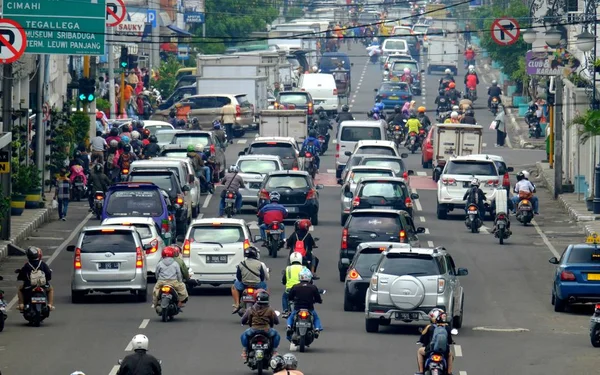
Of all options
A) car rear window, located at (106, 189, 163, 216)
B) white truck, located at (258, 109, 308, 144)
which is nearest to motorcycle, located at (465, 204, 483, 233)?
car rear window, located at (106, 189, 163, 216)

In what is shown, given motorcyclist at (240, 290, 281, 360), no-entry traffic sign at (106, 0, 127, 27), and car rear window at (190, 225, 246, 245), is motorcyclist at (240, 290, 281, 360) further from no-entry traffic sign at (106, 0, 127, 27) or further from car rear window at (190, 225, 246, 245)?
no-entry traffic sign at (106, 0, 127, 27)

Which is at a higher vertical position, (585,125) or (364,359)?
(585,125)

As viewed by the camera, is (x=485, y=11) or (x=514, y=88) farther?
(x=485, y=11)

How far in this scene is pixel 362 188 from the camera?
148 ft

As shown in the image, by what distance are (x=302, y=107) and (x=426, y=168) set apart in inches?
526

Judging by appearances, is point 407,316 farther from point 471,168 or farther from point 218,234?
point 471,168

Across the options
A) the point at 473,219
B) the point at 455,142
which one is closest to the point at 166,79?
the point at 455,142

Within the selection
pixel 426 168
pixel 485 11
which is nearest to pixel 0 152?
pixel 426 168

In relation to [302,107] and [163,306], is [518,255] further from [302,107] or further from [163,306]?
[302,107]

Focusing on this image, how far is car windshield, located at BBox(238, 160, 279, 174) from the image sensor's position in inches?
1962

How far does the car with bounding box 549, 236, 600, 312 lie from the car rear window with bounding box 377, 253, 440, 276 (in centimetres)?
418

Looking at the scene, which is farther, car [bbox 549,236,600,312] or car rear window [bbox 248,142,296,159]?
car rear window [bbox 248,142,296,159]

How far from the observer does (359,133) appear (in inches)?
2351

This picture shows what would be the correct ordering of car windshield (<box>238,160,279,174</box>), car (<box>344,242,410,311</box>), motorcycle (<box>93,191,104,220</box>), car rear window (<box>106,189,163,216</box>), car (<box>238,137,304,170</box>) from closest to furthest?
1. car (<box>344,242,410,311</box>)
2. car rear window (<box>106,189,163,216</box>)
3. motorcycle (<box>93,191,104,220</box>)
4. car windshield (<box>238,160,279,174</box>)
5. car (<box>238,137,304,170</box>)
